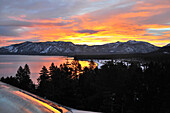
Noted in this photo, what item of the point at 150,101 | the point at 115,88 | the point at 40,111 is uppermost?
the point at 40,111

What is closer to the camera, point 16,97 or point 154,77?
point 16,97

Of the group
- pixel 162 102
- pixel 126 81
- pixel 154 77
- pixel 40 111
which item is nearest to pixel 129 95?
pixel 126 81

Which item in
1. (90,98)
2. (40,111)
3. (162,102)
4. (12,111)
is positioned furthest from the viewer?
(90,98)

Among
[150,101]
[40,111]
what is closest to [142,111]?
[150,101]

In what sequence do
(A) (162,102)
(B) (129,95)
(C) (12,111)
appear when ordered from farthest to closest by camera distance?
(B) (129,95), (A) (162,102), (C) (12,111)

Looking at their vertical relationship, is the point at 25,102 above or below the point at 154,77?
above

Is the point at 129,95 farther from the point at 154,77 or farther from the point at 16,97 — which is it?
the point at 16,97

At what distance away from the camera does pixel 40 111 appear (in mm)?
2074

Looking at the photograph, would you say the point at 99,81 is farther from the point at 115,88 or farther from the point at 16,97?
the point at 16,97

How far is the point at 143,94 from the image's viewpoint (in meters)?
20.4

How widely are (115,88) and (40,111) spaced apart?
18.9m

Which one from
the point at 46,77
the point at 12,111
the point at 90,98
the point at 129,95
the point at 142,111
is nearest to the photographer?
the point at 12,111

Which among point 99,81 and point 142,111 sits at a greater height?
point 99,81

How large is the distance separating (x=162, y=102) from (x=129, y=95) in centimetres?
421
